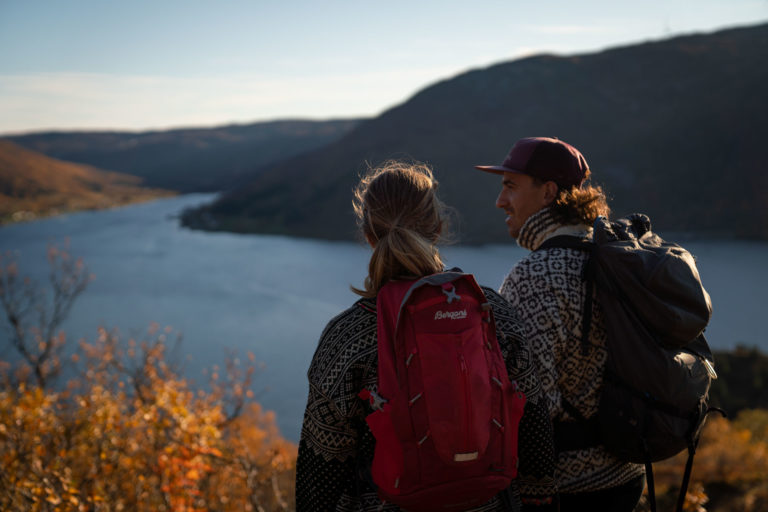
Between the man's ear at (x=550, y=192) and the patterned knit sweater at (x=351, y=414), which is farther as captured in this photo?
the man's ear at (x=550, y=192)

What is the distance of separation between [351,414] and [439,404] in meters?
0.23

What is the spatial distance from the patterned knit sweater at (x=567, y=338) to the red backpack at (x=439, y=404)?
1.18ft

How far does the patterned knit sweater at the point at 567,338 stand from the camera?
1553 millimetres

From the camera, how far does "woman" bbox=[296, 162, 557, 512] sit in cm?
128

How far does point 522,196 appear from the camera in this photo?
5.90ft

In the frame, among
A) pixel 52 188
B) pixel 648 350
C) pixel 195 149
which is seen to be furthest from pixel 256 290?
pixel 195 149

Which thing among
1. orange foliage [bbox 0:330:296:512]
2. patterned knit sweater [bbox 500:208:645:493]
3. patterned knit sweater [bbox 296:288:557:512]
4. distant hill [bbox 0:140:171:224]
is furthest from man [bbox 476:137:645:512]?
distant hill [bbox 0:140:171:224]

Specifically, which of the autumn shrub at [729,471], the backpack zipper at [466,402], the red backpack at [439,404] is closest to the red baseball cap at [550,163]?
→ the red backpack at [439,404]

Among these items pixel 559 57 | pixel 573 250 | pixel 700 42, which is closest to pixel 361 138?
pixel 559 57

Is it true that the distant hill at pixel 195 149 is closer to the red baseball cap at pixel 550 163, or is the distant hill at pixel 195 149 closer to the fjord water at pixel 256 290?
the fjord water at pixel 256 290

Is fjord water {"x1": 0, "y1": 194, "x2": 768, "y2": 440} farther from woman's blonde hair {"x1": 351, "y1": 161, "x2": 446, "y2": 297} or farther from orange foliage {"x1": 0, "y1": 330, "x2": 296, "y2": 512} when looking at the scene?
woman's blonde hair {"x1": 351, "y1": 161, "x2": 446, "y2": 297}

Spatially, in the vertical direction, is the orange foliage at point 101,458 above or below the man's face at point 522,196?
below

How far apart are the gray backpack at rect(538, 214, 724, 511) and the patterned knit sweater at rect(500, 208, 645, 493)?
0.09 feet

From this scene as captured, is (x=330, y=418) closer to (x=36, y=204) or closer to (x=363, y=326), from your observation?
(x=363, y=326)
